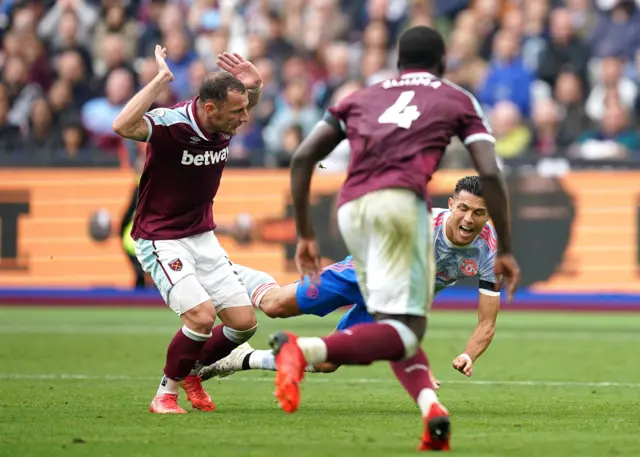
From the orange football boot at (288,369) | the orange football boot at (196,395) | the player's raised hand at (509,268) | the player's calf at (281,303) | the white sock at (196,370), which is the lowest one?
the orange football boot at (196,395)

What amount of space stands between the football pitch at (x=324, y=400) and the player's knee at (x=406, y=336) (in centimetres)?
50

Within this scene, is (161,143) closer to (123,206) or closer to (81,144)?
(123,206)

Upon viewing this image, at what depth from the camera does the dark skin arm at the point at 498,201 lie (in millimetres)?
6492

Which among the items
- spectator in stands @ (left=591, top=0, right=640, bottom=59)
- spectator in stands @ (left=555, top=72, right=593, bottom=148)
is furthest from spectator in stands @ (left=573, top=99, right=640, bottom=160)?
spectator in stands @ (left=591, top=0, right=640, bottom=59)

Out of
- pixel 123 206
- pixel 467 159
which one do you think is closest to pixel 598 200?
pixel 467 159

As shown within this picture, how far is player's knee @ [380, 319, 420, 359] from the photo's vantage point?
666cm

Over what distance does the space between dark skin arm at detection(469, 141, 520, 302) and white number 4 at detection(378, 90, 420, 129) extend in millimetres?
394

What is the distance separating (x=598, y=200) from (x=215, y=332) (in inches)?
356

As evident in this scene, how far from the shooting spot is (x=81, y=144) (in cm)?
1844

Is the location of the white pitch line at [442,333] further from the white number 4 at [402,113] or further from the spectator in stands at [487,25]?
the white number 4 at [402,113]

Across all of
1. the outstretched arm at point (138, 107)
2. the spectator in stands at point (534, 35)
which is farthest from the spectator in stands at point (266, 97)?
the outstretched arm at point (138, 107)

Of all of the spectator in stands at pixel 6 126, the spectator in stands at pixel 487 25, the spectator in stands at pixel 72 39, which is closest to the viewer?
the spectator in stands at pixel 6 126

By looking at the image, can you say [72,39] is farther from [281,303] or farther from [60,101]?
[281,303]

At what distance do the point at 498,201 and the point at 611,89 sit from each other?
12319 millimetres
